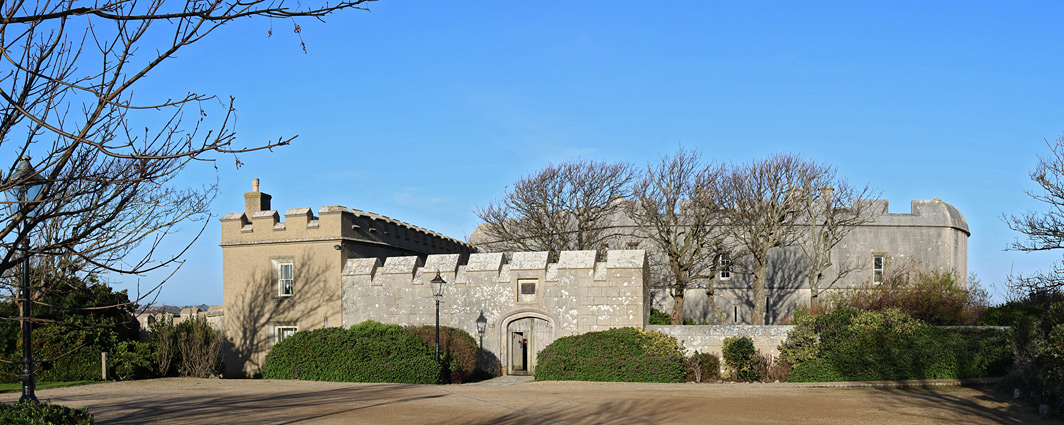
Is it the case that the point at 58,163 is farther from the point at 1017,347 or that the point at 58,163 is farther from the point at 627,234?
the point at 627,234

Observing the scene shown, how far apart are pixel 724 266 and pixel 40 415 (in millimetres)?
26471

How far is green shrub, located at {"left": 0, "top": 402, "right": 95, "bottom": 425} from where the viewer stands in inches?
308

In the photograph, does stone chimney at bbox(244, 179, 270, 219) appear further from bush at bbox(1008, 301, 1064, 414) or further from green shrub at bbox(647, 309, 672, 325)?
bush at bbox(1008, 301, 1064, 414)

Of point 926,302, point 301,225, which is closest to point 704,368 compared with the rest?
point 926,302

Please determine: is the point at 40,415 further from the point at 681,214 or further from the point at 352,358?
the point at 681,214

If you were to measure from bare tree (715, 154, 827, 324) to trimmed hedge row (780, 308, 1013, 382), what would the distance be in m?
10.0

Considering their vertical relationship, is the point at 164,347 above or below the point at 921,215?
below

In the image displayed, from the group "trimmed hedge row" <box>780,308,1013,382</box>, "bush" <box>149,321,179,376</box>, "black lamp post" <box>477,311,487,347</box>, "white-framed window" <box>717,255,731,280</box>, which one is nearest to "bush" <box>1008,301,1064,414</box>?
"trimmed hedge row" <box>780,308,1013,382</box>

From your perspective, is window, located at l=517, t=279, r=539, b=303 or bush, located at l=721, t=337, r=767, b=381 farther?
window, located at l=517, t=279, r=539, b=303

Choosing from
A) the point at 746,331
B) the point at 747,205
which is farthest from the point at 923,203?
the point at 746,331

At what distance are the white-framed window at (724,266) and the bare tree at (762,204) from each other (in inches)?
54.1

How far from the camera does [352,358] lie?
61.7ft

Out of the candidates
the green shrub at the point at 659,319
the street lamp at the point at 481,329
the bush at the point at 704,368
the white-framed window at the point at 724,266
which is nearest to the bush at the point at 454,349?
the street lamp at the point at 481,329

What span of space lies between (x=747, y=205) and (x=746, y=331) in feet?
A: 36.8
